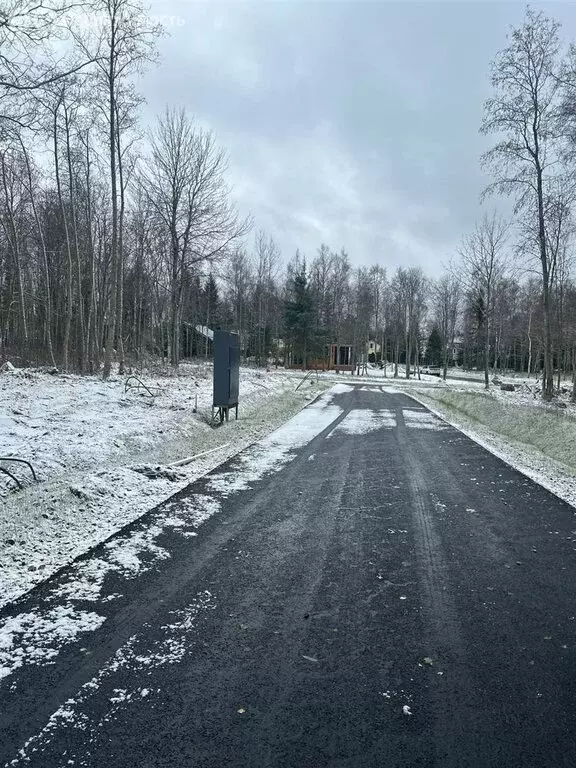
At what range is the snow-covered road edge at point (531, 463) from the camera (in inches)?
313

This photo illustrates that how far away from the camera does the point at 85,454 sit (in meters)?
8.26

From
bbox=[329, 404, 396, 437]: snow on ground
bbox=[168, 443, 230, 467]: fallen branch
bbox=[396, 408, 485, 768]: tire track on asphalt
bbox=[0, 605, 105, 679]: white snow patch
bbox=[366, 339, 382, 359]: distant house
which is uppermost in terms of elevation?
bbox=[366, 339, 382, 359]: distant house

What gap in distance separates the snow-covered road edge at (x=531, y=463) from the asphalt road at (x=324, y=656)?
1.89 metres

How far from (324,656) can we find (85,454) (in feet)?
20.0

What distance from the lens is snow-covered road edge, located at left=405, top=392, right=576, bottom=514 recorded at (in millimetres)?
7957

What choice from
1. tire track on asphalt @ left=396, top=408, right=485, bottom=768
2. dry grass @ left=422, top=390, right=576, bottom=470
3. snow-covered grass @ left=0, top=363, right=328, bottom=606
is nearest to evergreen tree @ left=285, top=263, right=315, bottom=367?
dry grass @ left=422, top=390, right=576, bottom=470

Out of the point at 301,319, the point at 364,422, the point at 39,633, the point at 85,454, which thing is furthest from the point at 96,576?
the point at 301,319

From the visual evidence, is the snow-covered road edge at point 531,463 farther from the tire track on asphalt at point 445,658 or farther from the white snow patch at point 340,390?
the white snow patch at point 340,390

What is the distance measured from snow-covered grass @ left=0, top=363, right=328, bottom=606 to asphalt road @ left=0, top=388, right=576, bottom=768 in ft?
2.89

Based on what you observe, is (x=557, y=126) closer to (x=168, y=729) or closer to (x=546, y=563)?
(x=546, y=563)

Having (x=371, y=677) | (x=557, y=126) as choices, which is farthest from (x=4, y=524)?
(x=557, y=126)

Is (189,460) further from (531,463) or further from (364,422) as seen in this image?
(364,422)

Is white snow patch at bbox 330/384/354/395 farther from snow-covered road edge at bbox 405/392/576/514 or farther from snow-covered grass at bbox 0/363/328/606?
snow-covered road edge at bbox 405/392/576/514

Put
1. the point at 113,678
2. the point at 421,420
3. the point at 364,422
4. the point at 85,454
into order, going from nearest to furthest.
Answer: the point at 113,678 < the point at 85,454 < the point at 364,422 < the point at 421,420
